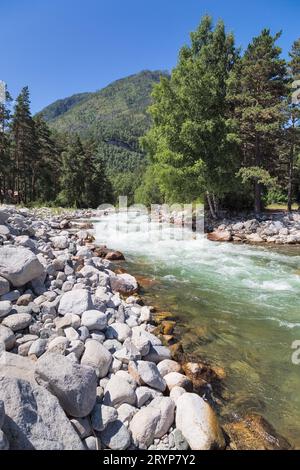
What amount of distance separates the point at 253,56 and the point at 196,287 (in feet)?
69.3

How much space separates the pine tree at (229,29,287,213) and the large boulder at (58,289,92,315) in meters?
17.5

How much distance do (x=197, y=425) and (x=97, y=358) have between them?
1.58m

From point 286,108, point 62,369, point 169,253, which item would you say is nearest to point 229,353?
point 62,369

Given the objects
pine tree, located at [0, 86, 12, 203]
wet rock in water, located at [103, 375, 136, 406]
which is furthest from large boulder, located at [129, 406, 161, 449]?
pine tree, located at [0, 86, 12, 203]

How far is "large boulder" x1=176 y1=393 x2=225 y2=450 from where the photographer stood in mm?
3685

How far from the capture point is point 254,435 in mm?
4137

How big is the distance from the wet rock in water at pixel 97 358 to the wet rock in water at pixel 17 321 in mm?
1045

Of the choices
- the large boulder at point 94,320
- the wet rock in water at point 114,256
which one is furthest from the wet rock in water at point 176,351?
the wet rock in water at point 114,256

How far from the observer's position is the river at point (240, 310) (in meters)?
4.98

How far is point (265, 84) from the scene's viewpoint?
2262cm

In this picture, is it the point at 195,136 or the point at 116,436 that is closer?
the point at 116,436

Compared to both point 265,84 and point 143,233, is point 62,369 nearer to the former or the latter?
point 143,233

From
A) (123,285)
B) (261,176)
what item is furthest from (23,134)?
(123,285)

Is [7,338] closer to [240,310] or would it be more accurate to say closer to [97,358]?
[97,358]
